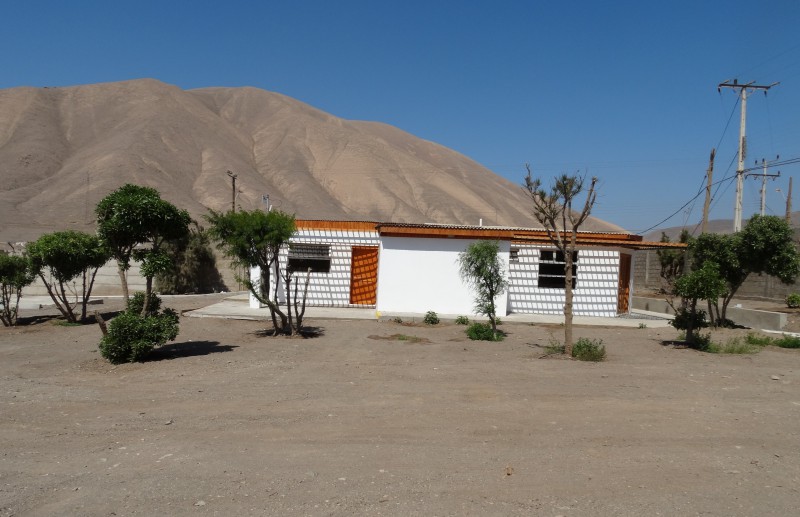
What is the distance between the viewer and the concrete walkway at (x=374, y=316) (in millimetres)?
18125

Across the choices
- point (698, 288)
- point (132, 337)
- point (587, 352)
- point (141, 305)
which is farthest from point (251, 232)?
point (698, 288)

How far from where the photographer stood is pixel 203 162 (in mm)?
70688

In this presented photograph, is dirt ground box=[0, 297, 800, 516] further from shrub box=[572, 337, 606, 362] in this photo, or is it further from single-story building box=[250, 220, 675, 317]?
single-story building box=[250, 220, 675, 317]

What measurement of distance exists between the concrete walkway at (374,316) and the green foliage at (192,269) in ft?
22.9

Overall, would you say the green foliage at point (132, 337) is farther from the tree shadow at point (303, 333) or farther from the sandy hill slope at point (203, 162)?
the sandy hill slope at point (203, 162)

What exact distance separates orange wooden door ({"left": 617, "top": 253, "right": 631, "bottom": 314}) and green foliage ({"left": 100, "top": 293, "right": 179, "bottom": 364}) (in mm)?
15372

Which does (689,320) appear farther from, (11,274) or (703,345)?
(11,274)

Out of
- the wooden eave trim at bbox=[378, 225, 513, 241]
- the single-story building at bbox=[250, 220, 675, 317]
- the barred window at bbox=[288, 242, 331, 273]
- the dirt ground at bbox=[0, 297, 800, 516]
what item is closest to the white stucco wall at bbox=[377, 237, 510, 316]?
the single-story building at bbox=[250, 220, 675, 317]

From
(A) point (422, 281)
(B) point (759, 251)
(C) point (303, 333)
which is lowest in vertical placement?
(C) point (303, 333)

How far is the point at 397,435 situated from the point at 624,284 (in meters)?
17.0

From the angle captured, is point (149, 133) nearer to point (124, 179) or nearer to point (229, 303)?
point (124, 179)

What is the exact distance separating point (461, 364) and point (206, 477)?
6.38 metres

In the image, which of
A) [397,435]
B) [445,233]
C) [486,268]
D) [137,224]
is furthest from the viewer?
[445,233]

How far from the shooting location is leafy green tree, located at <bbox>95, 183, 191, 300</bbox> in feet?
35.2
